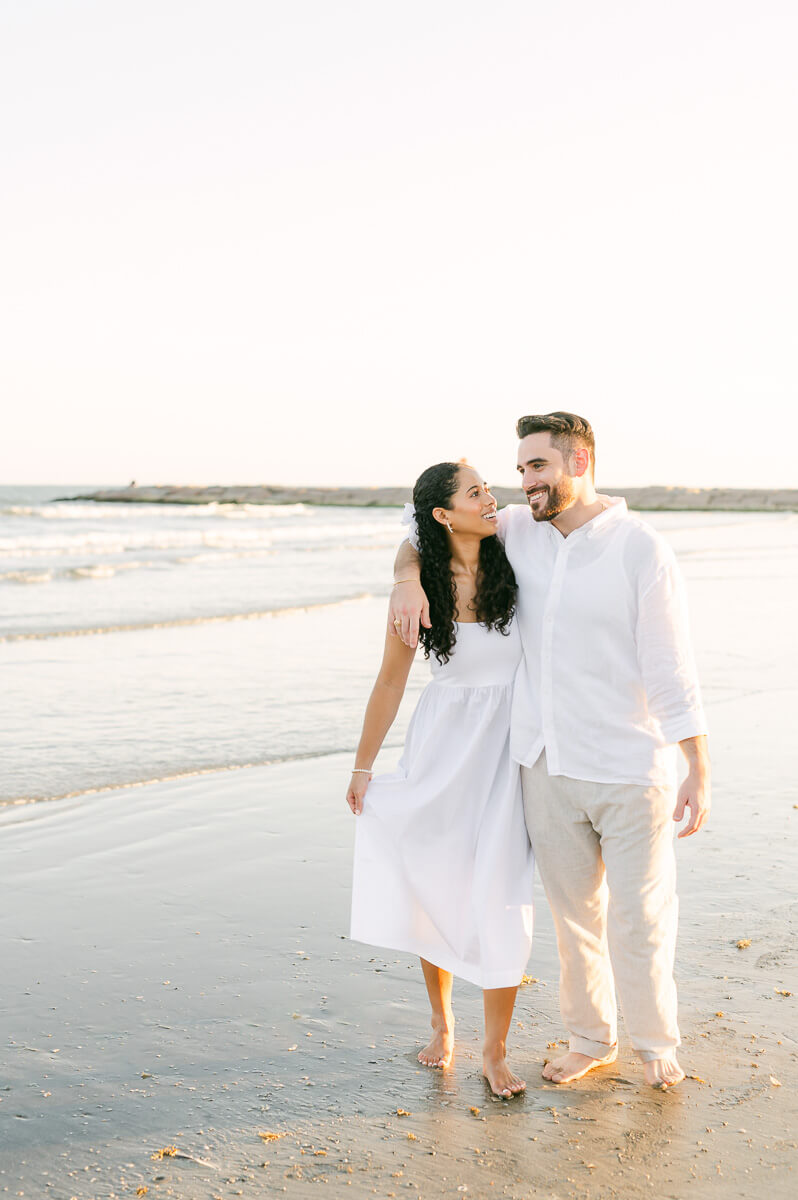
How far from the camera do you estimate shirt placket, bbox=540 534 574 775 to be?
3.20 metres

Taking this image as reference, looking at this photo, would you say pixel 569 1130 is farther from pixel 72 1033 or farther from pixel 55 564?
pixel 55 564

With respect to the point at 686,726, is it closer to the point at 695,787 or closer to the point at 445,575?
the point at 695,787

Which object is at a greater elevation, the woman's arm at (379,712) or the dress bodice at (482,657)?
the dress bodice at (482,657)

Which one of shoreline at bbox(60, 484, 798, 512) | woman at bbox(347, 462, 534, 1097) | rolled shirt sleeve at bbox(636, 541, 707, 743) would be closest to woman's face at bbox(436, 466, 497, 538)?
woman at bbox(347, 462, 534, 1097)

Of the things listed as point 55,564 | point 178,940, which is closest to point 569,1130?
point 178,940

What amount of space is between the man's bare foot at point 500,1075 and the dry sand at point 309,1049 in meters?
0.03

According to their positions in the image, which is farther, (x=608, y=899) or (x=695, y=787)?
(x=608, y=899)

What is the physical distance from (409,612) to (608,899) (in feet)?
3.19

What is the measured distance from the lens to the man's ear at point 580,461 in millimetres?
3270

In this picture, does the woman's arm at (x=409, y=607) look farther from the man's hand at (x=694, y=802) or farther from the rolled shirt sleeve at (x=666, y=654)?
the man's hand at (x=694, y=802)

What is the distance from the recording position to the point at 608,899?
130 inches

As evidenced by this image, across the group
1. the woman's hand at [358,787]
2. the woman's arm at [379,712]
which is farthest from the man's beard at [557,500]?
the woman's hand at [358,787]

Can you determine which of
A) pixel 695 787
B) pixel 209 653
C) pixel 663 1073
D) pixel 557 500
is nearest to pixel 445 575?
pixel 557 500

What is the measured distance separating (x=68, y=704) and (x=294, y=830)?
155 inches
